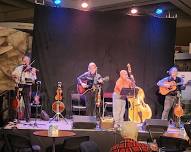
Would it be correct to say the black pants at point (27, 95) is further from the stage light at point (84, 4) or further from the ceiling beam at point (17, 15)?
the ceiling beam at point (17, 15)

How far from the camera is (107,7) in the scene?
1304 centimetres

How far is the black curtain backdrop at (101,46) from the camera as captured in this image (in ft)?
37.3

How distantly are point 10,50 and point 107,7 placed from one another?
12.8 feet

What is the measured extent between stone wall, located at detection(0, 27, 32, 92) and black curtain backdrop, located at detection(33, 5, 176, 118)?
10.0ft

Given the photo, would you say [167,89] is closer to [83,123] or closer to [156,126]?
[156,126]

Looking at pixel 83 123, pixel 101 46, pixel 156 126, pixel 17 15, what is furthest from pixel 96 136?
pixel 17 15

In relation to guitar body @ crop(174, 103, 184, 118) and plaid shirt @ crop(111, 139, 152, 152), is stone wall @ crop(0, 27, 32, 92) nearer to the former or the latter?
guitar body @ crop(174, 103, 184, 118)

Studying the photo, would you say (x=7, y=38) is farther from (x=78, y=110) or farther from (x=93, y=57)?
(x=78, y=110)

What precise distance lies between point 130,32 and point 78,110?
2.98m

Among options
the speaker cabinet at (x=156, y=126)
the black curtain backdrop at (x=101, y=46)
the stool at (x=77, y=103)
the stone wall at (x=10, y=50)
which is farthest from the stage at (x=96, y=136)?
the stone wall at (x=10, y=50)

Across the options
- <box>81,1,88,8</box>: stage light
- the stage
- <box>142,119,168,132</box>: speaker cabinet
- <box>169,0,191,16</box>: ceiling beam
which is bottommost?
the stage

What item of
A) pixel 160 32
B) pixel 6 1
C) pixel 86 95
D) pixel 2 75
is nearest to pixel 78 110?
pixel 86 95

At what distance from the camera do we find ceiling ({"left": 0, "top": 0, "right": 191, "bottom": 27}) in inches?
482

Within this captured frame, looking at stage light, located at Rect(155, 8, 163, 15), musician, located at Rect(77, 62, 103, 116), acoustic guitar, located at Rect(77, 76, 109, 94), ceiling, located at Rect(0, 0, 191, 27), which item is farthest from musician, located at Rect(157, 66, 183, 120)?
stage light, located at Rect(155, 8, 163, 15)
